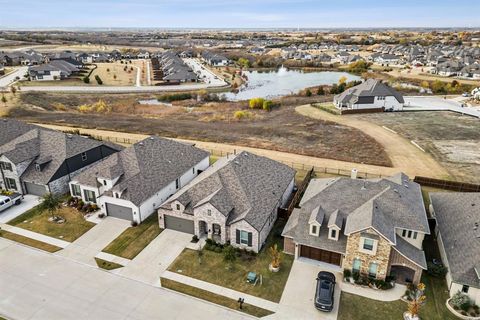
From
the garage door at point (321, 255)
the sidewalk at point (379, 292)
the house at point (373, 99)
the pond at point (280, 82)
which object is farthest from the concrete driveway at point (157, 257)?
the pond at point (280, 82)

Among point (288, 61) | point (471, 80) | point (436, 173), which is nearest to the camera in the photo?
point (436, 173)

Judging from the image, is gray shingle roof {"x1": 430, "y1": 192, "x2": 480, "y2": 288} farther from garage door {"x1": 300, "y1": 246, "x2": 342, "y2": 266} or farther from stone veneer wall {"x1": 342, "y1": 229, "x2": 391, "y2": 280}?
garage door {"x1": 300, "y1": 246, "x2": 342, "y2": 266}

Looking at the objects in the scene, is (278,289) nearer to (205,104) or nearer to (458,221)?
(458,221)

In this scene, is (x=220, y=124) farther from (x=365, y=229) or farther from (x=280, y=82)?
(x=280, y=82)

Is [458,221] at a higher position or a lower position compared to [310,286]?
higher

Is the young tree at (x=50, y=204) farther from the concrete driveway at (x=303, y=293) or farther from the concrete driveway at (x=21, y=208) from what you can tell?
the concrete driveway at (x=303, y=293)

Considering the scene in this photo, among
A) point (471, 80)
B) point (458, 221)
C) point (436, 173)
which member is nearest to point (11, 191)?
point (458, 221)

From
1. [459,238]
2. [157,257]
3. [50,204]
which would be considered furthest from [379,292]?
[50,204]
